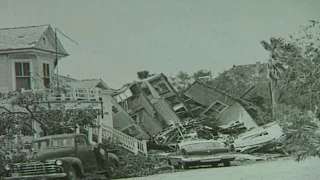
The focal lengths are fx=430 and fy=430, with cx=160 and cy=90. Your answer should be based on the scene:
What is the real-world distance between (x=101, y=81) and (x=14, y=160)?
41.4 inches

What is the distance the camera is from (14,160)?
3787mm

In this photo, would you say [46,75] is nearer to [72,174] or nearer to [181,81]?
[72,174]

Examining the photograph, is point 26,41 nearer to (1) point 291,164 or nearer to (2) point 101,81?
(2) point 101,81

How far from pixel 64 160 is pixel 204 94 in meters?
1.46

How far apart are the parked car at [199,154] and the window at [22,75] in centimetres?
154

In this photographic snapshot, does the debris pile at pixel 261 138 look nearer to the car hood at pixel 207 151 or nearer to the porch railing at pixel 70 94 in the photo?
the car hood at pixel 207 151

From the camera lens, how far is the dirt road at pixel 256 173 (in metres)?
4.13

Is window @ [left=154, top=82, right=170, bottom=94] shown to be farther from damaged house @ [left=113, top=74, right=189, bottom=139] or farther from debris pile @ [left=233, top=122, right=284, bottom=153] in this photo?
debris pile @ [left=233, top=122, right=284, bottom=153]

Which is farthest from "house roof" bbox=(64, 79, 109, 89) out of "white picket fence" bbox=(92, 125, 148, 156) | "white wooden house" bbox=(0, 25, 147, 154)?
"white picket fence" bbox=(92, 125, 148, 156)

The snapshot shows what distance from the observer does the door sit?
405cm

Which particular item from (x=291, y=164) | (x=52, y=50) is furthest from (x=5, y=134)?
(x=291, y=164)

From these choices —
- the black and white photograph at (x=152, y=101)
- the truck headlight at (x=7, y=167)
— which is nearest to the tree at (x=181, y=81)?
the black and white photograph at (x=152, y=101)

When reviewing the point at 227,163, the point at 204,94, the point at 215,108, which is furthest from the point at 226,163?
the point at 204,94

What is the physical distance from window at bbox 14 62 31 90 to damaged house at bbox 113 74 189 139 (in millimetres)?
821
